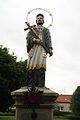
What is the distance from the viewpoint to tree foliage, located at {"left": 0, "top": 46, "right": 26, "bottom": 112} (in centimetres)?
4175

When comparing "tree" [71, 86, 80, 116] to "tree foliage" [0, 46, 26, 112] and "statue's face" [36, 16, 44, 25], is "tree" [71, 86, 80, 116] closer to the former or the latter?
"tree foliage" [0, 46, 26, 112]

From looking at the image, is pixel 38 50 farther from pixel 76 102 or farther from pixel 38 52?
pixel 76 102

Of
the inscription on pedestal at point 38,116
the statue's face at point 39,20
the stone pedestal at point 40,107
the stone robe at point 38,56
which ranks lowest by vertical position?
the inscription on pedestal at point 38,116

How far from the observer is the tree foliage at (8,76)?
41.8 m

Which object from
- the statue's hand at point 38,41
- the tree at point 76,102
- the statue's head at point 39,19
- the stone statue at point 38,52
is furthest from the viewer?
the tree at point 76,102

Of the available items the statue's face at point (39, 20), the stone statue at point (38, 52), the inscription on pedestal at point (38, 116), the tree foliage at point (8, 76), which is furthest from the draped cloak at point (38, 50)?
the tree foliage at point (8, 76)

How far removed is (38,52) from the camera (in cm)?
1491

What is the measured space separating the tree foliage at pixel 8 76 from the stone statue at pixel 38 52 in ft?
87.3

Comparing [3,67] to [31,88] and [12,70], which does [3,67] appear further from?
[31,88]

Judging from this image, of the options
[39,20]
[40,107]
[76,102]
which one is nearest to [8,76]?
[76,102]

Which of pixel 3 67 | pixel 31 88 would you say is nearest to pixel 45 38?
pixel 31 88

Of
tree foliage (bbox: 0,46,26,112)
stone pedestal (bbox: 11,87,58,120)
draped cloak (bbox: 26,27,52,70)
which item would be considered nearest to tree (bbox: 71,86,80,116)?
tree foliage (bbox: 0,46,26,112)

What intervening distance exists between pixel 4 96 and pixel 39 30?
88.4ft

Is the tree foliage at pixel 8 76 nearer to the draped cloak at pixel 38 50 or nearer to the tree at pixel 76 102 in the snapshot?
the tree at pixel 76 102
